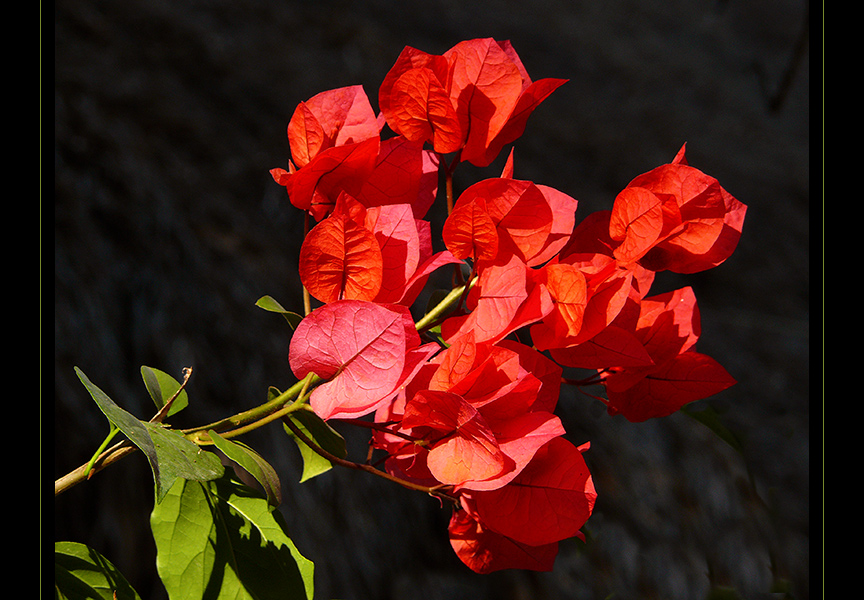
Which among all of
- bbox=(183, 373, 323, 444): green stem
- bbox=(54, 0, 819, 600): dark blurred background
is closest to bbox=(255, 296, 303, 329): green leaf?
bbox=(183, 373, 323, 444): green stem

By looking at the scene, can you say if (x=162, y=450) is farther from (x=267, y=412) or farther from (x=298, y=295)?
(x=298, y=295)

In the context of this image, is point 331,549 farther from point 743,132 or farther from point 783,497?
point 743,132

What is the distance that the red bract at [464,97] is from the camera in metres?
0.25

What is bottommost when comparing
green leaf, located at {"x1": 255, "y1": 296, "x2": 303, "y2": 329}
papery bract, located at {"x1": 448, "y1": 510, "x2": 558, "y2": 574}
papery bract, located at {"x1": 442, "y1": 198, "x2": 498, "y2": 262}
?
papery bract, located at {"x1": 448, "y1": 510, "x2": 558, "y2": 574}

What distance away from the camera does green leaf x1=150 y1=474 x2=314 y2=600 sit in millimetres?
264

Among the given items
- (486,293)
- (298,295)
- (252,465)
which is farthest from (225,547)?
(298,295)

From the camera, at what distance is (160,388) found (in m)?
0.31

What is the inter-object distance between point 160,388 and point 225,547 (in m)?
0.08

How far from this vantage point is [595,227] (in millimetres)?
264

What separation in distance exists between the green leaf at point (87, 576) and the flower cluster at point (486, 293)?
0.54 ft

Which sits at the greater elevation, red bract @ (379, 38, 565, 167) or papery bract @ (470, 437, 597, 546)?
red bract @ (379, 38, 565, 167)

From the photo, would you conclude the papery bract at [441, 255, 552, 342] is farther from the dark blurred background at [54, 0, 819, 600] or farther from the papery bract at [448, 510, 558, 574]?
the dark blurred background at [54, 0, 819, 600]

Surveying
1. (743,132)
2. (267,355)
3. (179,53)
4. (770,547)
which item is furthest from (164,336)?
(743,132)

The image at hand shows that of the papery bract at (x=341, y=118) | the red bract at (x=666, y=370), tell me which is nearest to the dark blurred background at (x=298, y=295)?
the red bract at (x=666, y=370)
